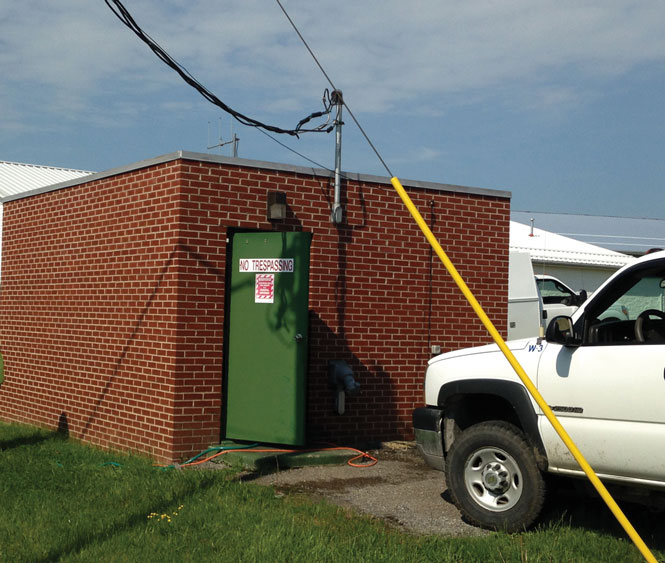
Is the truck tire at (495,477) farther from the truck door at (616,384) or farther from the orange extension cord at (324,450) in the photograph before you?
the orange extension cord at (324,450)

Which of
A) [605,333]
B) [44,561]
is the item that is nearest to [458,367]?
[605,333]

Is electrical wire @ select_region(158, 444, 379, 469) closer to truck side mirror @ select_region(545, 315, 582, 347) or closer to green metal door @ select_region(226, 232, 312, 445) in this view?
green metal door @ select_region(226, 232, 312, 445)

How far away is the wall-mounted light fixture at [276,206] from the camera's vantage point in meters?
10.1

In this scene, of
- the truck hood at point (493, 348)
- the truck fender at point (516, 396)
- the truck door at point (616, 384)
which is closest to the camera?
the truck door at point (616, 384)

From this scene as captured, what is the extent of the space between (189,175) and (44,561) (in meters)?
5.03

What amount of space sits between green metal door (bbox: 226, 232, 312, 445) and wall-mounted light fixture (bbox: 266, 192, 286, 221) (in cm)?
38

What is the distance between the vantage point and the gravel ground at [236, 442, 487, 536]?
23.5 ft

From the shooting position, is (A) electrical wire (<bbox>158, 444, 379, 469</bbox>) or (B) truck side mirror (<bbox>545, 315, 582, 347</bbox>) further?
(A) electrical wire (<bbox>158, 444, 379, 469</bbox>)

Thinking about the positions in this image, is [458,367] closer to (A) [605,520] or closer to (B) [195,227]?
(A) [605,520]

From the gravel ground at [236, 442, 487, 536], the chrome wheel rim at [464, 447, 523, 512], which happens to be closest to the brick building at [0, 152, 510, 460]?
the gravel ground at [236, 442, 487, 536]

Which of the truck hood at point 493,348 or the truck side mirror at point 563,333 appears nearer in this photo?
the truck side mirror at point 563,333

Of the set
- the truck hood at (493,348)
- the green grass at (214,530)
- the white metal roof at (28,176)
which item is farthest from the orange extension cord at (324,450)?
the white metal roof at (28,176)

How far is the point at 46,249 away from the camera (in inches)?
493

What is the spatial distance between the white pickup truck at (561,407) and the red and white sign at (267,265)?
272cm
